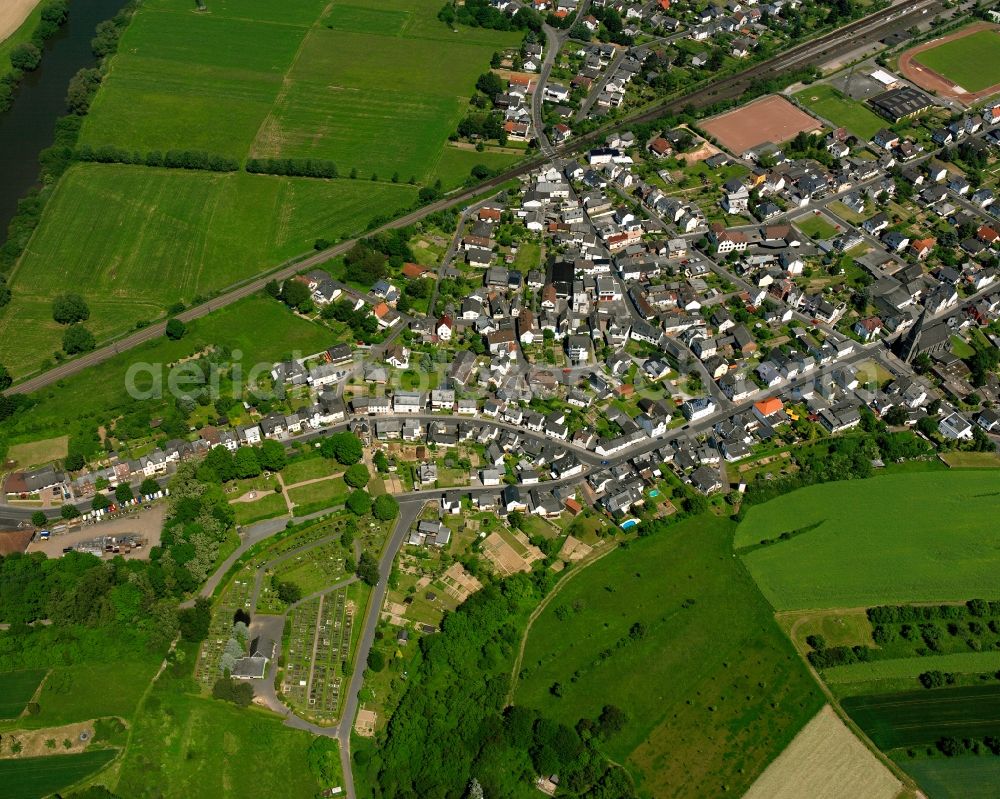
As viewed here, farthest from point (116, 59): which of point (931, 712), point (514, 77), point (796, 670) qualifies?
point (931, 712)

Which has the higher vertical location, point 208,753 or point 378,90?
point 378,90

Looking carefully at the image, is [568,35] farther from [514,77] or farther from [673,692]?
[673,692]

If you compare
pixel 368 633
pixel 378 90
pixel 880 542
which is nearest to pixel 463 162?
pixel 378 90

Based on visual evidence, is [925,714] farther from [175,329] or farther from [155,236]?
[155,236]

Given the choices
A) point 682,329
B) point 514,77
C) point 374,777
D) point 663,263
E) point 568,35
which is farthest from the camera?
point 568,35

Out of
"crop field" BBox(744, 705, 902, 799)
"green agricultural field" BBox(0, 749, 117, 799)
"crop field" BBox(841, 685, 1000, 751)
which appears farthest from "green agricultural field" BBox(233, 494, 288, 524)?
"crop field" BBox(841, 685, 1000, 751)

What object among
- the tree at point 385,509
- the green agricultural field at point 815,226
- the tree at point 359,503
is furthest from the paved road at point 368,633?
the green agricultural field at point 815,226
